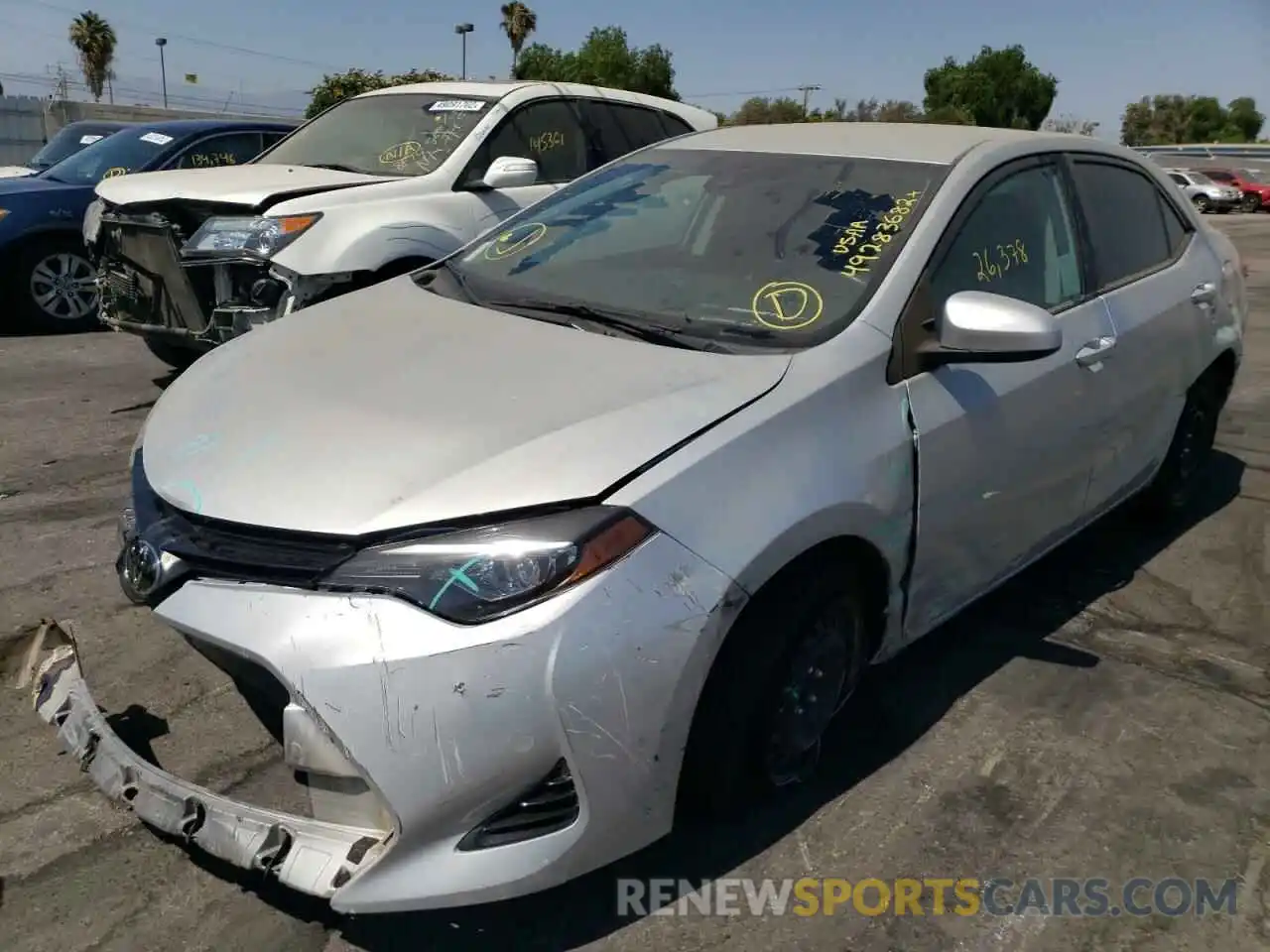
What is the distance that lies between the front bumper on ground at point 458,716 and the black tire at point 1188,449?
3.12 m

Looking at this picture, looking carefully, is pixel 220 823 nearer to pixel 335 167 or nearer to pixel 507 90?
pixel 335 167

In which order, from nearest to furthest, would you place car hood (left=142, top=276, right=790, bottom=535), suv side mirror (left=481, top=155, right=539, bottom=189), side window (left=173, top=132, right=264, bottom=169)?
car hood (left=142, top=276, right=790, bottom=535)
suv side mirror (left=481, top=155, right=539, bottom=189)
side window (left=173, top=132, right=264, bottom=169)

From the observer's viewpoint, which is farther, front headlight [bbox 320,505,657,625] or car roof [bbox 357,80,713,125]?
car roof [bbox 357,80,713,125]

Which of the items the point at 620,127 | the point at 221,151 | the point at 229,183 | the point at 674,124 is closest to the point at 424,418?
the point at 229,183

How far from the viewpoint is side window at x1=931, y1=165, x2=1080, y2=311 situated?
10.2ft

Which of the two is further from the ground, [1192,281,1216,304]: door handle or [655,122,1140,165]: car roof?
[655,122,1140,165]: car roof

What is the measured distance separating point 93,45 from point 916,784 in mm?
64809

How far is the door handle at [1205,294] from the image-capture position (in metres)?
4.27

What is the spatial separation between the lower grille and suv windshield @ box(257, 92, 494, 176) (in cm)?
497

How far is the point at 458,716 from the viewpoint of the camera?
6.47ft

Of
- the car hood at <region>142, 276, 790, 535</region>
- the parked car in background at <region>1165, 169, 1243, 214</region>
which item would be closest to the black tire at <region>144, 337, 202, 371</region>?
the car hood at <region>142, 276, 790, 535</region>

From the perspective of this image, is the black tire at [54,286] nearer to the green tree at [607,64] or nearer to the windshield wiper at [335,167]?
the windshield wiper at [335,167]

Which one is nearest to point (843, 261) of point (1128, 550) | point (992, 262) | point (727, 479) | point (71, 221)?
point (992, 262)

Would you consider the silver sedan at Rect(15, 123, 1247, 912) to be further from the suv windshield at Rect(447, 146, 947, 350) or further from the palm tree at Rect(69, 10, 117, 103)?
the palm tree at Rect(69, 10, 117, 103)
